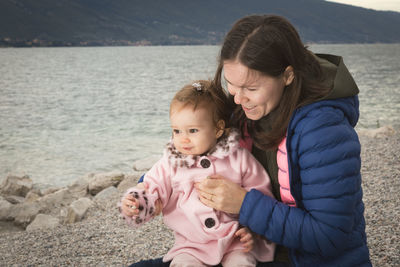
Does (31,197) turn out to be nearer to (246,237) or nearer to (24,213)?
(24,213)

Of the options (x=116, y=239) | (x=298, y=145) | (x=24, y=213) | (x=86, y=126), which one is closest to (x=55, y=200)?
(x=24, y=213)

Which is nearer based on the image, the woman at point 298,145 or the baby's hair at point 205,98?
the woman at point 298,145

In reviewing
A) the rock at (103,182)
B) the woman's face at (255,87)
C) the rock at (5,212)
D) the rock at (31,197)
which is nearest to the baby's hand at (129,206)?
the woman's face at (255,87)

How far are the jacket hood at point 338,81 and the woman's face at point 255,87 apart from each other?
0.59 feet

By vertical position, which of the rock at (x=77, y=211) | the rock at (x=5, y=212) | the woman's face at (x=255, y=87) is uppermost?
the woman's face at (x=255, y=87)

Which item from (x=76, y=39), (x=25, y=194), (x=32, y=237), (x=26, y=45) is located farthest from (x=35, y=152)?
(x=76, y=39)

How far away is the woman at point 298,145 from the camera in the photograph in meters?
1.60

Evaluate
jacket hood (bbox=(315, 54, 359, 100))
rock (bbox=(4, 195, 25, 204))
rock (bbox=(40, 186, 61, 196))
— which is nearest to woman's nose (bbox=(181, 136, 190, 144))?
jacket hood (bbox=(315, 54, 359, 100))

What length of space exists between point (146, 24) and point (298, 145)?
189452 mm

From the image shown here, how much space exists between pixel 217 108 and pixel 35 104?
24.2m

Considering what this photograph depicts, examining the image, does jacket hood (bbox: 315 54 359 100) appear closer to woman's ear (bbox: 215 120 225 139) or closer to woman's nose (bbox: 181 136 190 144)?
woman's ear (bbox: 215 120 225 139)

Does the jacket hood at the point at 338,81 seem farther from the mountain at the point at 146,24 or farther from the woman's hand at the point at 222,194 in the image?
the mountain at the point at 146,24

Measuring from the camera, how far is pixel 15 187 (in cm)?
873

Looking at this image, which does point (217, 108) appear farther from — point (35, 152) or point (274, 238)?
point (35, 152)
